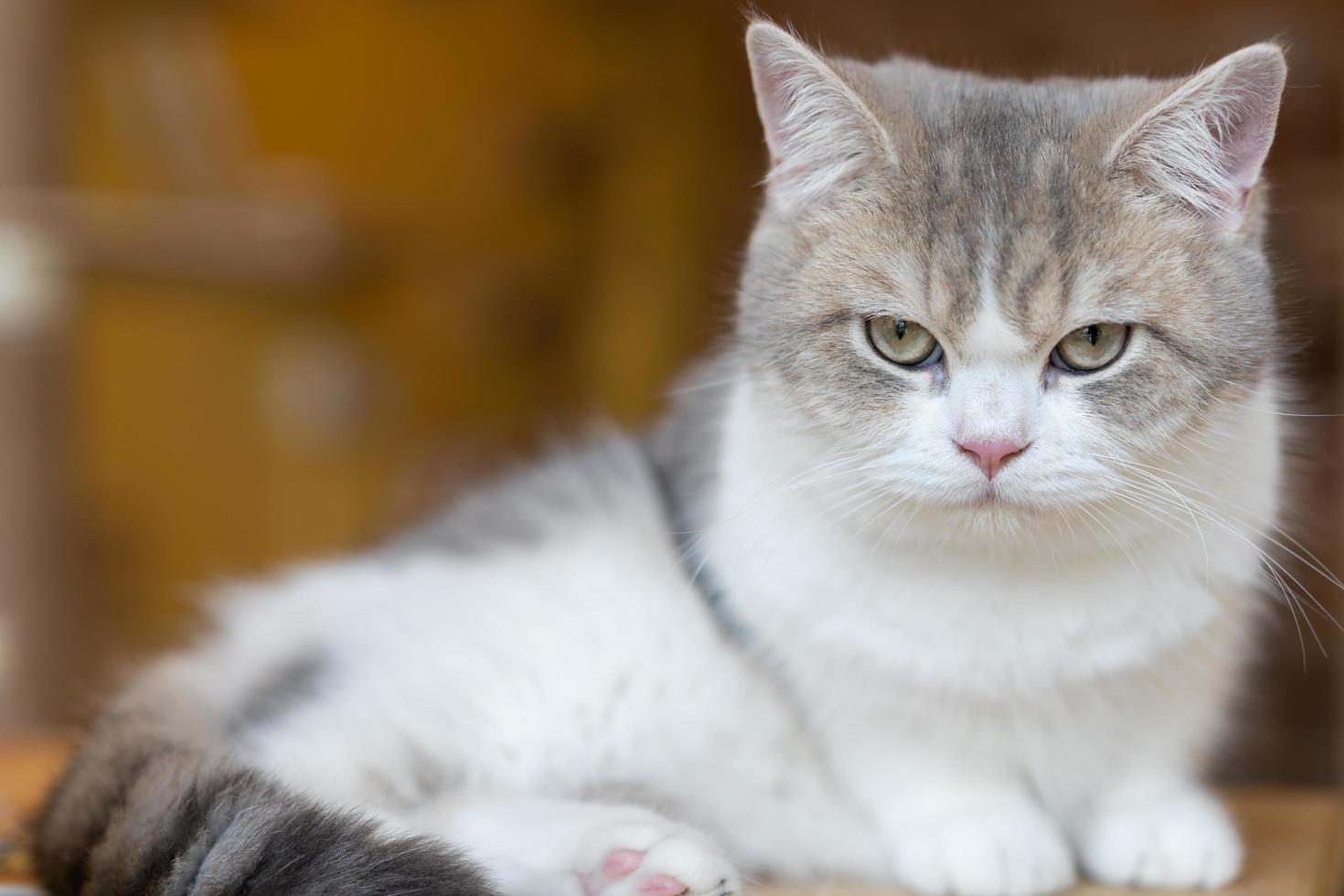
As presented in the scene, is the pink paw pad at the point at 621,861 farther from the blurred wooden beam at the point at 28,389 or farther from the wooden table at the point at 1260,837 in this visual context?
the blurred wooden beam at the point at 28,389

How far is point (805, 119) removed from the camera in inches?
51.8

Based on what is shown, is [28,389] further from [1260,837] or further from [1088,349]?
[1260,837]

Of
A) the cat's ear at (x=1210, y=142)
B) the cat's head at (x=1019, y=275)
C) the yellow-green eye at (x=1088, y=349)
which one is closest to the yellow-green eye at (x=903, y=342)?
the cat's head at (x=1019, y=275)

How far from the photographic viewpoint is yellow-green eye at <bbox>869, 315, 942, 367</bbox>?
1.23 metres

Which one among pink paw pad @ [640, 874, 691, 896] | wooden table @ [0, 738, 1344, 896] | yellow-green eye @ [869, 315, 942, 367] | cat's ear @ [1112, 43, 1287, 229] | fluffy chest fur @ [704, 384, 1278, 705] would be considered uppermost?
cat's ear @ [1112, 43, 1287, 229]

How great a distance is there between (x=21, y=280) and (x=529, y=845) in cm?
226

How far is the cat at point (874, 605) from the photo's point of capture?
1176 mm

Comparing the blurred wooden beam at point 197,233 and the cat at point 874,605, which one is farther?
the blurred wooden beam at point 197,233

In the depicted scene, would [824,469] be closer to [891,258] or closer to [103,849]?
[891,258]

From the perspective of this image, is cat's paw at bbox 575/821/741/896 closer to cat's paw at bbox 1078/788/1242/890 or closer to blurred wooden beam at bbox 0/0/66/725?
cat's paw at bbox 1078/788/1242/890

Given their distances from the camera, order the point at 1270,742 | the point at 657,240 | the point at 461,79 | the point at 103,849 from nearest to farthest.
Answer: the point at 103,849 → the point at 1270,742 → the point at 461,79 → the point at 657,240

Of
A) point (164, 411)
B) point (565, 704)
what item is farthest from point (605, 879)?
point (164, 411)

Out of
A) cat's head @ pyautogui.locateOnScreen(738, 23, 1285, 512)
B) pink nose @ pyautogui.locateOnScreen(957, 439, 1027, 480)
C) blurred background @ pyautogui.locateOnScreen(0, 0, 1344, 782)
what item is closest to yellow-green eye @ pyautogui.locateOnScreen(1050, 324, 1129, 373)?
cat's head @ pyautogui.locateOnScreen(738, 23, 1285, 512)

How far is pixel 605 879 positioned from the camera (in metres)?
1.19
